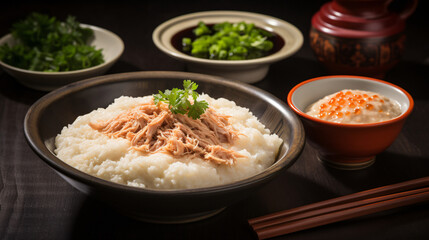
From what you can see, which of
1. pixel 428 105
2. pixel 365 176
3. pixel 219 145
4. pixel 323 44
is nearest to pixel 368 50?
pixel 323 44

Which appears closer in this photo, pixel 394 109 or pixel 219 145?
pixel 219 145

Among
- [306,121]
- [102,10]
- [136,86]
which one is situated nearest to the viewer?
[306,121]

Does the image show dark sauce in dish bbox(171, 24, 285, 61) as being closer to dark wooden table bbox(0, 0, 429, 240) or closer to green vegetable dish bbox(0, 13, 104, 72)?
dark wooden table bbox(0, 0, 429, 240)

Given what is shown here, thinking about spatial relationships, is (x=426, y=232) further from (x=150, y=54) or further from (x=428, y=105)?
(x=150, y=54)

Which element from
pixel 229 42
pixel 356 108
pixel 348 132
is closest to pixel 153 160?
pixel 348 132

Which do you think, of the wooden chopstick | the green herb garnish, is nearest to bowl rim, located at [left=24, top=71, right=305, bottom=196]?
the wooden chopstick

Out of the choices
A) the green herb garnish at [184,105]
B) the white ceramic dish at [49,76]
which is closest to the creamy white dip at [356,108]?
the green herb garnish at [184,105]

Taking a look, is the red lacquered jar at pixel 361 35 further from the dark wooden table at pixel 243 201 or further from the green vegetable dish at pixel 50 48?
the green vegetable dish at pixel 50 48
